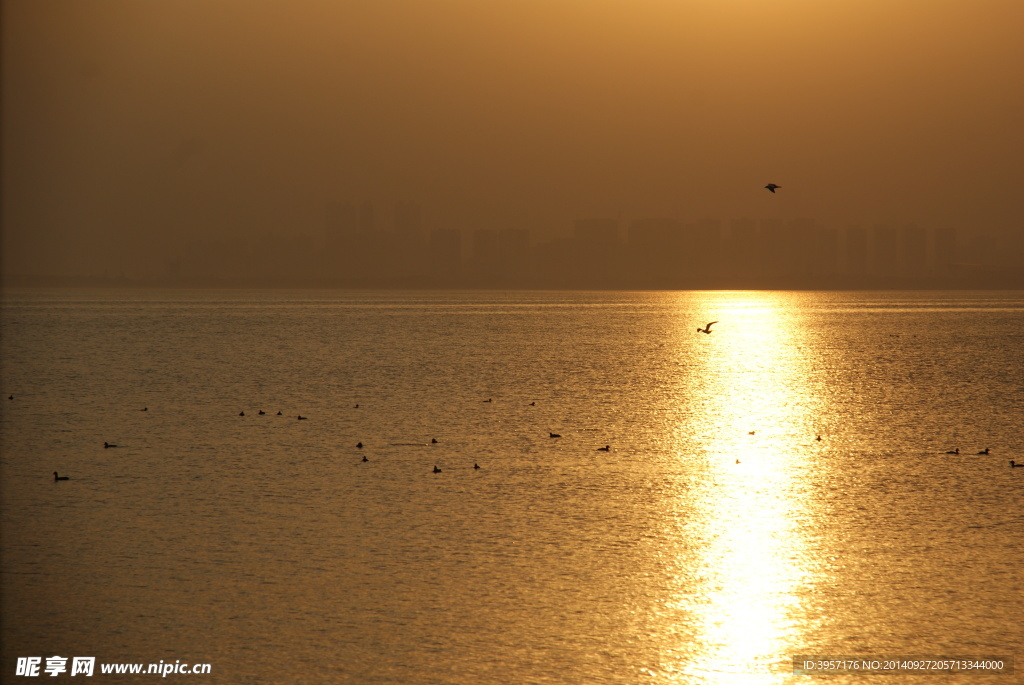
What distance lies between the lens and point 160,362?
78812 millimetres

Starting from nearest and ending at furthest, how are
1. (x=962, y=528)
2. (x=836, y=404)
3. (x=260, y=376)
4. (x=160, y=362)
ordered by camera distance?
(x=962, y=528)
(x=836, y=404)
(x=260, y=376)
(x=160, y=362)

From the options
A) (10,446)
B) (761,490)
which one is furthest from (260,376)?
(761,490)

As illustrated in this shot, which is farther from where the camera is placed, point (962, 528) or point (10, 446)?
point (10, 446)

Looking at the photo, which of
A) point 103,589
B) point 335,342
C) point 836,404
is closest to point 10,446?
point 103,589

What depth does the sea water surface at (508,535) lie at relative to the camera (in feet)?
49.1

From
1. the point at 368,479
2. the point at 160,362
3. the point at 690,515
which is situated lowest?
the point at 690,515

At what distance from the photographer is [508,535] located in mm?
21609

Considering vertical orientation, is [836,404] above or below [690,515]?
above

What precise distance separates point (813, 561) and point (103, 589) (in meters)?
13.6

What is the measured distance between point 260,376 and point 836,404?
3765 centimetres

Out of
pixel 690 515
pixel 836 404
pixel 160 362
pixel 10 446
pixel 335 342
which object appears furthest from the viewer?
pixel 335 342

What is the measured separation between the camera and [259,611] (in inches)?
648

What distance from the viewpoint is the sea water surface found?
590 inches

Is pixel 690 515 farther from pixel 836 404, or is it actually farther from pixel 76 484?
pixel 836 404
